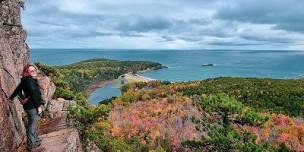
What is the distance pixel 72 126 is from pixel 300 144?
12.0 metres

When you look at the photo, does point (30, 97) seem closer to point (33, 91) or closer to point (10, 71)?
point (33, 91)

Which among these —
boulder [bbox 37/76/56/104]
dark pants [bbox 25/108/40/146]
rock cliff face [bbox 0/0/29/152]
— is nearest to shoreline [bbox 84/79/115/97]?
boulder [bbox 37/76/56/104]

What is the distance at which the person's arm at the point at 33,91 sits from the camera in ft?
40.0

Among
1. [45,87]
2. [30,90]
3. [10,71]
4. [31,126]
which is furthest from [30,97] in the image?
[45,87]

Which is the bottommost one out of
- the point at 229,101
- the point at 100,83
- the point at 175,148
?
the point at 100,83

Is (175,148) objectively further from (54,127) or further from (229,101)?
(54,127)

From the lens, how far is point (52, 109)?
19.6 meters

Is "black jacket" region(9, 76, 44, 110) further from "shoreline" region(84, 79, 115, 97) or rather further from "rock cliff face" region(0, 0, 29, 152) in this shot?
"shoreline" region(84, 79, 115, 97)

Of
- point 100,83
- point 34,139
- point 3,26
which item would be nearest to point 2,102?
point 34,139

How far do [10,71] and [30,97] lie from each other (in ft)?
6.58

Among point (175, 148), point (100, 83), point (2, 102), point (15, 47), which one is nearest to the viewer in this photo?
point (2, 102)

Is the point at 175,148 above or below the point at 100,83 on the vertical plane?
above

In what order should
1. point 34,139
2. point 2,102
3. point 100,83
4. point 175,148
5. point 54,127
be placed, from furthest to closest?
point 100,83, point 175,148, point 54,127, point 34,139, point 2,102

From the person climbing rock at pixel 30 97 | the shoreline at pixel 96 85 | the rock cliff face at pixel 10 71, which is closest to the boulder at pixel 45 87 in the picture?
the rock cliff face at pixel 10 71
